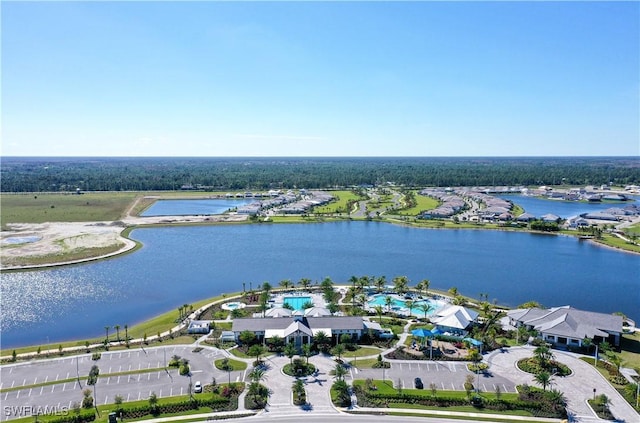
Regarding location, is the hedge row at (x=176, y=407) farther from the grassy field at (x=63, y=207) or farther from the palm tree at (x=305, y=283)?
the grassy field at (x=63, y=207)

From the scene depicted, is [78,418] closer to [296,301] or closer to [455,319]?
[296,301]

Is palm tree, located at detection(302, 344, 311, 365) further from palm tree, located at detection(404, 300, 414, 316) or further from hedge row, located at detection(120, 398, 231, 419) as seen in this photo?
palm tree, located at detection(404, 300, 414, 316)

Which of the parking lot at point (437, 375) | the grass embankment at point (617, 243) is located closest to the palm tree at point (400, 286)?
the parking lot at point (437, 375)

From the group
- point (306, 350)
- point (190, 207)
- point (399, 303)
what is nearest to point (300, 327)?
point (306, 350)

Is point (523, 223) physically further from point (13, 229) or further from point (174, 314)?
point (13, 229)

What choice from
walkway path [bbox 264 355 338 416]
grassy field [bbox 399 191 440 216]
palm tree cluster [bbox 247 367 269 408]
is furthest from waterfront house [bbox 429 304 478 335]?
grassy field [bbox 399 191 440 216]
